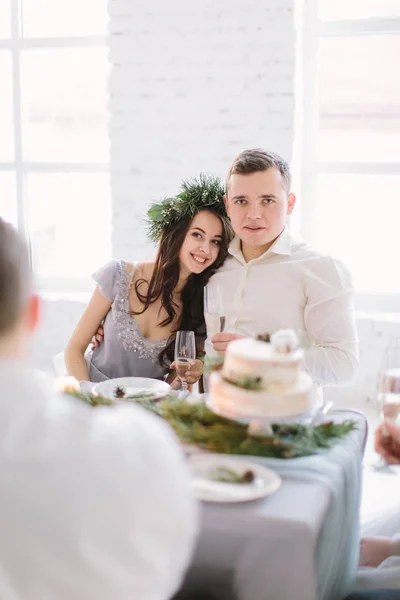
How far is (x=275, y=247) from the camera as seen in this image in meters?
3.08

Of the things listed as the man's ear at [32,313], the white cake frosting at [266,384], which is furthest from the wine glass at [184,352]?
the man's ear at [32,313]

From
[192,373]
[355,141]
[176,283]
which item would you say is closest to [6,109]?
[355,141]

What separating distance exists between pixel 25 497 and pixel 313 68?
4.56m

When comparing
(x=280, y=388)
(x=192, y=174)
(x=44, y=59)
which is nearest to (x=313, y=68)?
(x=192, y=174)

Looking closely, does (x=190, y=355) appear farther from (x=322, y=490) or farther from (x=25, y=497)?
(x=25, y=497)

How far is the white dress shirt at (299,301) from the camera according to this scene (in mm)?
2906

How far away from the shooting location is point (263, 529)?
64.8 inches

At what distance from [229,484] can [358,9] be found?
4.08 m

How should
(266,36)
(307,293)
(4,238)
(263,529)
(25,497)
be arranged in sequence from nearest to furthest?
1. (25,497)
2. (4,238)
3. (263,529)
4. (307,293)
5. (266,36)

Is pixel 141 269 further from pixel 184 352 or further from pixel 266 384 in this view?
pixel 266 384

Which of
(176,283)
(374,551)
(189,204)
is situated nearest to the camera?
(374,551)

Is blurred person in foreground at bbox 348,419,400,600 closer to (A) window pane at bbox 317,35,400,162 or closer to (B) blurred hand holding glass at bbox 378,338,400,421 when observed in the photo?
(B) blurred hand holding glass at bbox 378,338,400,421

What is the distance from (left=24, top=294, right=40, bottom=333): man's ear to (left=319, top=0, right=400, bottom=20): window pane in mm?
4283

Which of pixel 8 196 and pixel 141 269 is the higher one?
pixel 8 196
